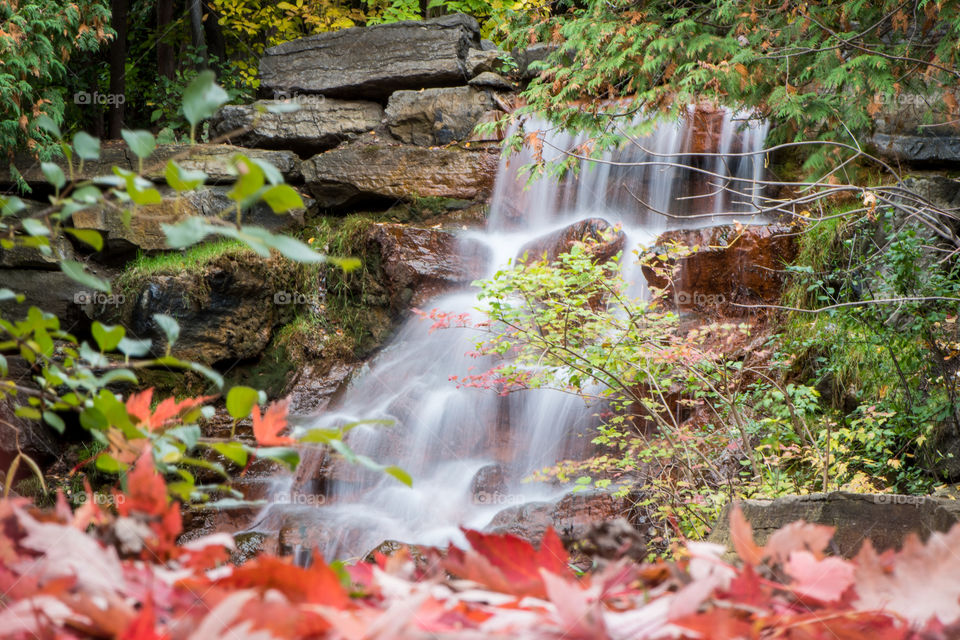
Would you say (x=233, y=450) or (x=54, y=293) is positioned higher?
(x=233, y=450)

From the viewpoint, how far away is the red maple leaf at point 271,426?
783 millimetres

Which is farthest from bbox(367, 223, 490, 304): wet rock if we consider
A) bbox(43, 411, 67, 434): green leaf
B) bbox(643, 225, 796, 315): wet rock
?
bbox(43, 411, 67, 434): green leaf

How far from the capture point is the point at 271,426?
795 mm

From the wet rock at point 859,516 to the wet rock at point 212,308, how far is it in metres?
6.58

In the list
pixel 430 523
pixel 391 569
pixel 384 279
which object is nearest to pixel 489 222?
pixel 384 279

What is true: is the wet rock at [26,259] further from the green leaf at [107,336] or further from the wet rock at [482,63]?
the green leaf at [107,336]

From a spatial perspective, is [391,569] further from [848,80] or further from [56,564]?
[848,80]

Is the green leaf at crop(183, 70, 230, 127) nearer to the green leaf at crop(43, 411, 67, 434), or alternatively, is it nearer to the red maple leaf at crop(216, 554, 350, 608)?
the green leaf at crop(43, 411, 67, 434)

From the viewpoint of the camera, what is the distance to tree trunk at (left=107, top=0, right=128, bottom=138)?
10531mm

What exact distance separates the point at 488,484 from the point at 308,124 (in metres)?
6.56

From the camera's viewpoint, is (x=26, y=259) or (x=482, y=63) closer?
(x=26, y=259)

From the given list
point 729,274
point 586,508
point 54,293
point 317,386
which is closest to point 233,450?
point 586,508

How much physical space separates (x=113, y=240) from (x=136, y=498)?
30.7 ft

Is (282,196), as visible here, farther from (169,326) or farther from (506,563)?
(506,563)
